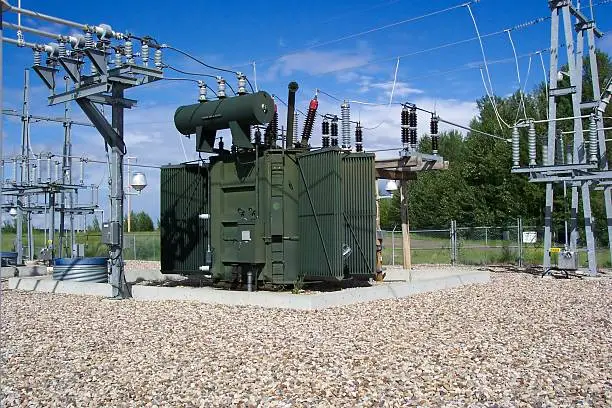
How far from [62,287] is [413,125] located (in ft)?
31.0

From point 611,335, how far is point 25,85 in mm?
22412

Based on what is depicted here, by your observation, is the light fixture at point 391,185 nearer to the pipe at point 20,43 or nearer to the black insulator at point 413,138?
the black insulator at point 413,138

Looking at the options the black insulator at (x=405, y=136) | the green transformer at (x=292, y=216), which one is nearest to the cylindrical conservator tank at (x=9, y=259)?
the green transformer at (x=292, y=216)

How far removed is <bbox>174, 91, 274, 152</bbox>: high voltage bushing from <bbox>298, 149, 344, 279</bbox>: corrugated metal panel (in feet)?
4.12

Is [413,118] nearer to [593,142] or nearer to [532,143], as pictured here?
[532,143]

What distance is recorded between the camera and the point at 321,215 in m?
13.4

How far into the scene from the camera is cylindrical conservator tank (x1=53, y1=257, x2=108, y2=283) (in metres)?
17.1

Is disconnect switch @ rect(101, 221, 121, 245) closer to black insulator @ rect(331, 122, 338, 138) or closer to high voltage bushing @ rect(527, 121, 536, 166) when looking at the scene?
black insulator @ rect(331, 122, 338, 138)

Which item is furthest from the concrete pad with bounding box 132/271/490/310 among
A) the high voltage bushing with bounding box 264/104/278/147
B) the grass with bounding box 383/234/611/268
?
the grass with bounding box 383/234/611/268

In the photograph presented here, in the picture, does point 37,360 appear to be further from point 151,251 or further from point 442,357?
point 151,251

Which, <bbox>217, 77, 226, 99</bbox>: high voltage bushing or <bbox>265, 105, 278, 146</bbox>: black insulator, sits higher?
<bbox>217, 77, 226, 99</bbox>: high voltage bushing

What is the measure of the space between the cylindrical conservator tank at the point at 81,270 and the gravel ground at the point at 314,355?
422 cm

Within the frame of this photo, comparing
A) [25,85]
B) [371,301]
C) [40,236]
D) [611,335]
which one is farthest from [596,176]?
[40,236]

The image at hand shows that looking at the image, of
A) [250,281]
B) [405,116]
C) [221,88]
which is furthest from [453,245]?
[221,88]
